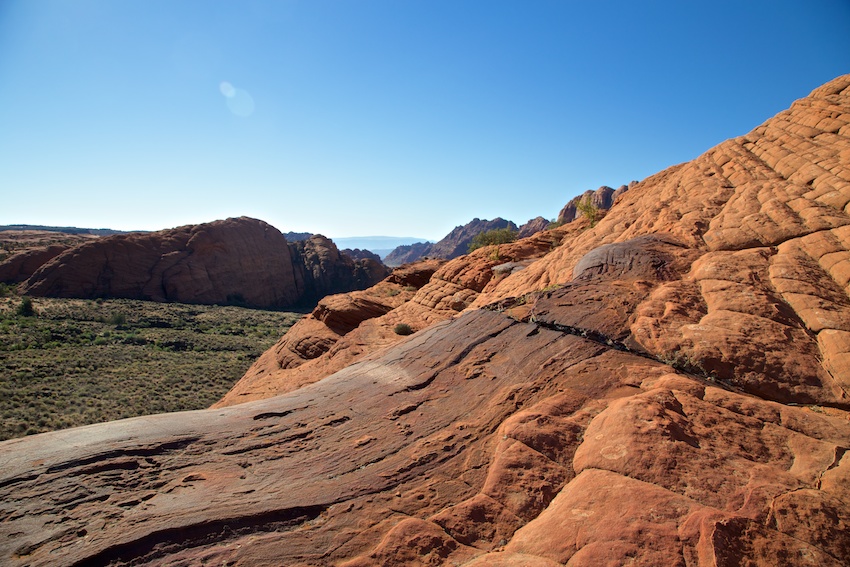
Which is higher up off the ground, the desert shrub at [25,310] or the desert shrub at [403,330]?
the desert shrub at [403,330]

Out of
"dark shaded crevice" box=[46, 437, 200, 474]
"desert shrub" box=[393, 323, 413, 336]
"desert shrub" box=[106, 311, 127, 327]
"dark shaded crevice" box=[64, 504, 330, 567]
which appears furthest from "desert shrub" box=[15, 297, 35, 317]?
"dark shaded crevice" box=[64, 504, 330, 567]

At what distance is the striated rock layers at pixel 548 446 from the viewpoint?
415 cm

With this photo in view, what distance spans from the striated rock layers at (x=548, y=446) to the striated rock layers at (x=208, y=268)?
5925 cm

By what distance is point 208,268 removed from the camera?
2485 inches

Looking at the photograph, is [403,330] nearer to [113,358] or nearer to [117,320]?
[113,358]

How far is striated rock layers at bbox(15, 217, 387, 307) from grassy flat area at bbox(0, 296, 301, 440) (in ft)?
16.7

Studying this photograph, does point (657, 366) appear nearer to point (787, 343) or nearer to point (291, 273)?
point (787, 343)

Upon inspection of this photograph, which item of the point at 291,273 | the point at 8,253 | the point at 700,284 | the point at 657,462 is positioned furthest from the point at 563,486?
the point at 8,253

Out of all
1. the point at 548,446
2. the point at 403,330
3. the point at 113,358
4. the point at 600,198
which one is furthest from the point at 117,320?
the point at 600,198

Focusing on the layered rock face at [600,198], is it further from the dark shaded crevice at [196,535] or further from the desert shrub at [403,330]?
the dark shaded crevice at [196,535]

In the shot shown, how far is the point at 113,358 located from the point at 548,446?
35603 millimetres

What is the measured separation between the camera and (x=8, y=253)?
6250cm

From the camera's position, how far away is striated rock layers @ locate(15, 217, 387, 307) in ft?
175

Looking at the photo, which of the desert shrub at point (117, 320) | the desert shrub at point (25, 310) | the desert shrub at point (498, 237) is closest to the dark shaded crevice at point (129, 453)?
the desert shrub at point (498, 237)
